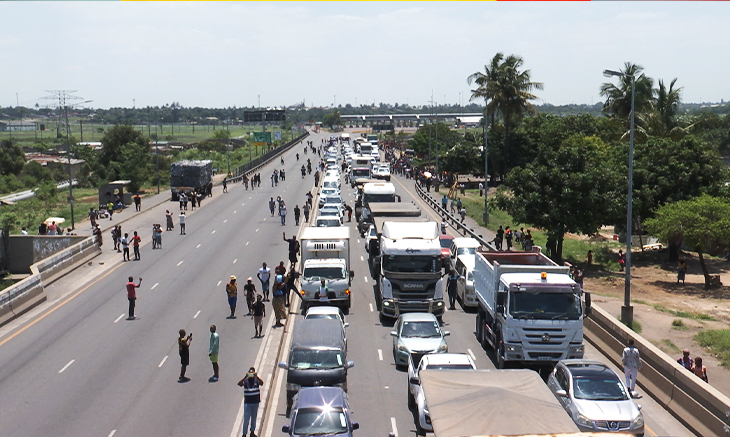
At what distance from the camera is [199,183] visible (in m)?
70.3

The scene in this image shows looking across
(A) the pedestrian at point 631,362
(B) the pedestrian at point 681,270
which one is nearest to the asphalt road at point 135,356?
(A) the pedestrian at point 631,362

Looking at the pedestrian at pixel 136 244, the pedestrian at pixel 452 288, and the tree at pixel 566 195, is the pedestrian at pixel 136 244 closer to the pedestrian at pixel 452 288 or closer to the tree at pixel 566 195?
the pedestrian at pixel 452 288

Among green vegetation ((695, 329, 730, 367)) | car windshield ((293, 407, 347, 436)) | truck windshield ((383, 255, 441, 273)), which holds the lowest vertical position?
green vegetation ((695, 329, 730, 367))

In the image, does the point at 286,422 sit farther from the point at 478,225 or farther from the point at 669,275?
the point at 478,225

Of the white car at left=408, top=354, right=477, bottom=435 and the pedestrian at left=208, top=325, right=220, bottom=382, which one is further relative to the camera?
the pedestrian at left=208, top=325, right=220, bottom=382

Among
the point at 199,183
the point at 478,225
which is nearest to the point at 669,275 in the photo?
the point at 478,225

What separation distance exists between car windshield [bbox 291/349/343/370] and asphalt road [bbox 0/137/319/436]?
71.0 inches

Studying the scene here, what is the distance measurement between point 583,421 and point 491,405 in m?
4.74

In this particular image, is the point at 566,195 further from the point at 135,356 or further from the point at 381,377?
the point at 135,356

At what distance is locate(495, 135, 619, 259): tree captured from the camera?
4097cm

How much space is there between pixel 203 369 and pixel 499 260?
10.8 meters

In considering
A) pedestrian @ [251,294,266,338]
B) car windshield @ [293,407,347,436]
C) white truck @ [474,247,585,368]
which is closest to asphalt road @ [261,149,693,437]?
white truck @ [474,247,585,368]

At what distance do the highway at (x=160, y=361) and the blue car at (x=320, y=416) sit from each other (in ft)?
5.58

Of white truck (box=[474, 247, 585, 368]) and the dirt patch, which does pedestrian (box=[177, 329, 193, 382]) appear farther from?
the dirt patch
